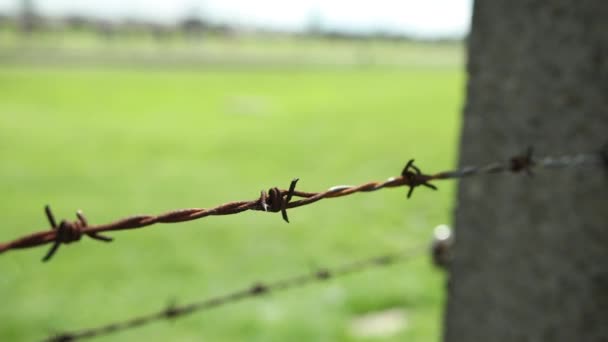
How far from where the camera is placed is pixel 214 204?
10.8 m

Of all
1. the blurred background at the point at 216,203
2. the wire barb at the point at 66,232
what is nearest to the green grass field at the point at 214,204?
the blurred background at the point at 216,203

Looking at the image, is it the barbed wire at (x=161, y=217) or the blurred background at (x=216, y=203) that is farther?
the blurred background at (x=216, y=203)

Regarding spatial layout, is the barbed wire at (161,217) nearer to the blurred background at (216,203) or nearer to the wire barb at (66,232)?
the wire barb at (66,232)

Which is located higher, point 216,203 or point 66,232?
point 66,232

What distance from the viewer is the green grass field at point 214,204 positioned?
6000 mm

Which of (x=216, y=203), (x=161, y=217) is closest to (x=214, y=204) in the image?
(x=216, y=203)

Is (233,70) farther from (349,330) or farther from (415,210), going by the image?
(349,330)

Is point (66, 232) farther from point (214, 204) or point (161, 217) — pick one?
point (214, 204)

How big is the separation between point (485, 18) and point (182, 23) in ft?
428

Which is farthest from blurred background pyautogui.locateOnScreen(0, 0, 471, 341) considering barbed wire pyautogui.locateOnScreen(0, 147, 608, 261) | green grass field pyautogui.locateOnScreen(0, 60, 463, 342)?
barbed wire pyautogui.locateOnScreen(0, 147, 608, 261)

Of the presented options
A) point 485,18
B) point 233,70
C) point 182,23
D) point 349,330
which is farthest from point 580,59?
point 182,23

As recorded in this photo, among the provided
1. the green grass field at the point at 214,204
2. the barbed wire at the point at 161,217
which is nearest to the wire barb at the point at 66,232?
the barbed wire at the point at 161,217

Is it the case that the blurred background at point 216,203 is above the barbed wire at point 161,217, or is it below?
below

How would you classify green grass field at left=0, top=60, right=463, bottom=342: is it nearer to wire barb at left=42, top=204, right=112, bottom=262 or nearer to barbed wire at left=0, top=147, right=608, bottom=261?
barbed wire at left=0, top=147, right=608, bottom=261
